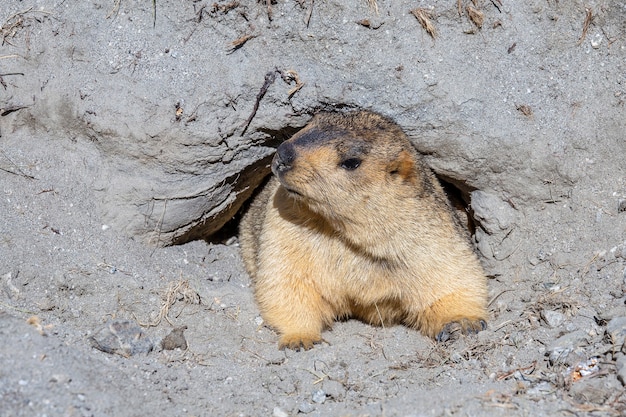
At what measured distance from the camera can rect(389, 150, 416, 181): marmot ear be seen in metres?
6.36

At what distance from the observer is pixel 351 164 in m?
6.12

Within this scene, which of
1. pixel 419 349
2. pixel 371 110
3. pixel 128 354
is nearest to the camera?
pixel 128 354

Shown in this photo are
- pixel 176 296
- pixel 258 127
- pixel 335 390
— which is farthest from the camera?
pixel 258 127

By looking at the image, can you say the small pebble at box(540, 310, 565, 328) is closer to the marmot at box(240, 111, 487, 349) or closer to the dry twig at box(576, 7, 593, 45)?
the marmot at box(240, 111, 487, 349)

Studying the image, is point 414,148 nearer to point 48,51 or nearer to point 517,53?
point 517,53

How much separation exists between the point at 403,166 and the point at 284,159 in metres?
1.21

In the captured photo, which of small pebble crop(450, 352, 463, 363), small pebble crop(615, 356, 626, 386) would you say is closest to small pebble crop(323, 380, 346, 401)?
small pebble crop(450, 352, 463, 363)

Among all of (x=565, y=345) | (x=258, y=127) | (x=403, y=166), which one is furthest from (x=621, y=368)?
(x=258, y=127)

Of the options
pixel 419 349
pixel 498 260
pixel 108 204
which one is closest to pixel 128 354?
pixel 108 204

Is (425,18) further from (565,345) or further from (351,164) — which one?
(565,345)

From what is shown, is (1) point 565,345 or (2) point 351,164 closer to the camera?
(1) point 565,345

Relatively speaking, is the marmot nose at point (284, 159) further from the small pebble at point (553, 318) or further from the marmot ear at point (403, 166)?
the small pebble at point (553, 318)

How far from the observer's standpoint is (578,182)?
697 cm

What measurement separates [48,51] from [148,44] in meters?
1.01
